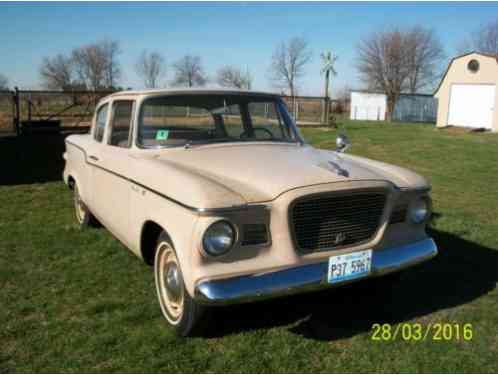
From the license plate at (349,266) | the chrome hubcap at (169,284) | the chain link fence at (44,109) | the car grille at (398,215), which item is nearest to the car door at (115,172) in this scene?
the chrome hubcap at (169,284)

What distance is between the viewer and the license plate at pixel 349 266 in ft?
9.56

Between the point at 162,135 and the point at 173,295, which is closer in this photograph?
the point at 173,295

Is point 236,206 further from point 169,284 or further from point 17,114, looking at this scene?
point 17,114

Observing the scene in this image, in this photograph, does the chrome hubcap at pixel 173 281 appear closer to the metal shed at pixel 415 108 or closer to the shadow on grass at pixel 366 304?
the shadow on grass at pixel 366 304

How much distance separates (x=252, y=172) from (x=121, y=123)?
1772 millimetres

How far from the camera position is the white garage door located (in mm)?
23656

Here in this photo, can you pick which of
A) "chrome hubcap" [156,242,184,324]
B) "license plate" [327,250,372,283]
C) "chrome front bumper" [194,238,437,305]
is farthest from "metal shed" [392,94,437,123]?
"chrome front bumper" [194,238,437,305]

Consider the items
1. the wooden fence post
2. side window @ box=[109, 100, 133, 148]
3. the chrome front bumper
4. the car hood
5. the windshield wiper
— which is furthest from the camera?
the wooden fence post

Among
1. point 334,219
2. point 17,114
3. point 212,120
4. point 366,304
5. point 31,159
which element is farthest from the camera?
point 17,114

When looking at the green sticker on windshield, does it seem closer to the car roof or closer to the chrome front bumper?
the car roof

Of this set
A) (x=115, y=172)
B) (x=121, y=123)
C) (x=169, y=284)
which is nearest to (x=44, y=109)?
(x=121, y=123)

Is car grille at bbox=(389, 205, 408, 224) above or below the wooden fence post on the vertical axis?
below

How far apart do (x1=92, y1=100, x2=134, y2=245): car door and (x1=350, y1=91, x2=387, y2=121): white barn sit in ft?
123
